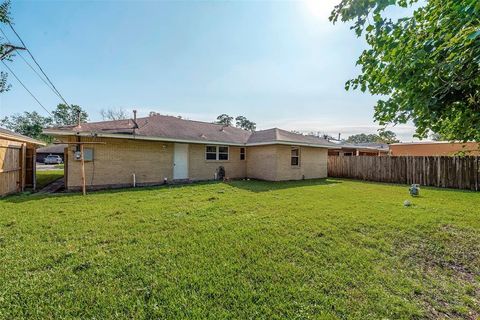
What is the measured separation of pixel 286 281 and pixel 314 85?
8403mm

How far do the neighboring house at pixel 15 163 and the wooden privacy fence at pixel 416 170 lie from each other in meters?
19.1

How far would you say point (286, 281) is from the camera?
3.11 meters

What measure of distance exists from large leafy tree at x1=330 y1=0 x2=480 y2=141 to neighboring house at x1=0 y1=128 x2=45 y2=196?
12.3m

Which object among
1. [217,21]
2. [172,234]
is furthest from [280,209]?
[217,21]

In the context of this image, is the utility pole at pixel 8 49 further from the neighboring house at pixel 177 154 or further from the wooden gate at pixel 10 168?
the wooden gate at pixel 10 168

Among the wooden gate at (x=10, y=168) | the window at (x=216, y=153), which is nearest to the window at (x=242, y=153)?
the window at (x=216, y=153)

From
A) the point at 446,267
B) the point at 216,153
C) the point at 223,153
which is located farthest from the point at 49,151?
the point at 446,267

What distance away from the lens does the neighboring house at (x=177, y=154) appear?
35.8 feet

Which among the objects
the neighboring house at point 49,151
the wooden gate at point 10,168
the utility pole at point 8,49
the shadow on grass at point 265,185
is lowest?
the shadow on grass at point 265,185

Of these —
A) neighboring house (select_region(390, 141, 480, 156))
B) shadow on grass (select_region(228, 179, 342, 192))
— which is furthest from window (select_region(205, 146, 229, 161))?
neighboring house (select_region(390, 141, 480, 156))

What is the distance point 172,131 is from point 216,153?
10.4 feet

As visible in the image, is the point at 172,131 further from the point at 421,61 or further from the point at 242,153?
the point at 421,61

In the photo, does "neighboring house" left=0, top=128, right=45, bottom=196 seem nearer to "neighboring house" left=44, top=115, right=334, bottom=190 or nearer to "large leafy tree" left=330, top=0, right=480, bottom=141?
"neighboring house" left=44, top=115, right=334, bottom=190

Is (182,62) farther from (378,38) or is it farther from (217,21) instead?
(378,38)
